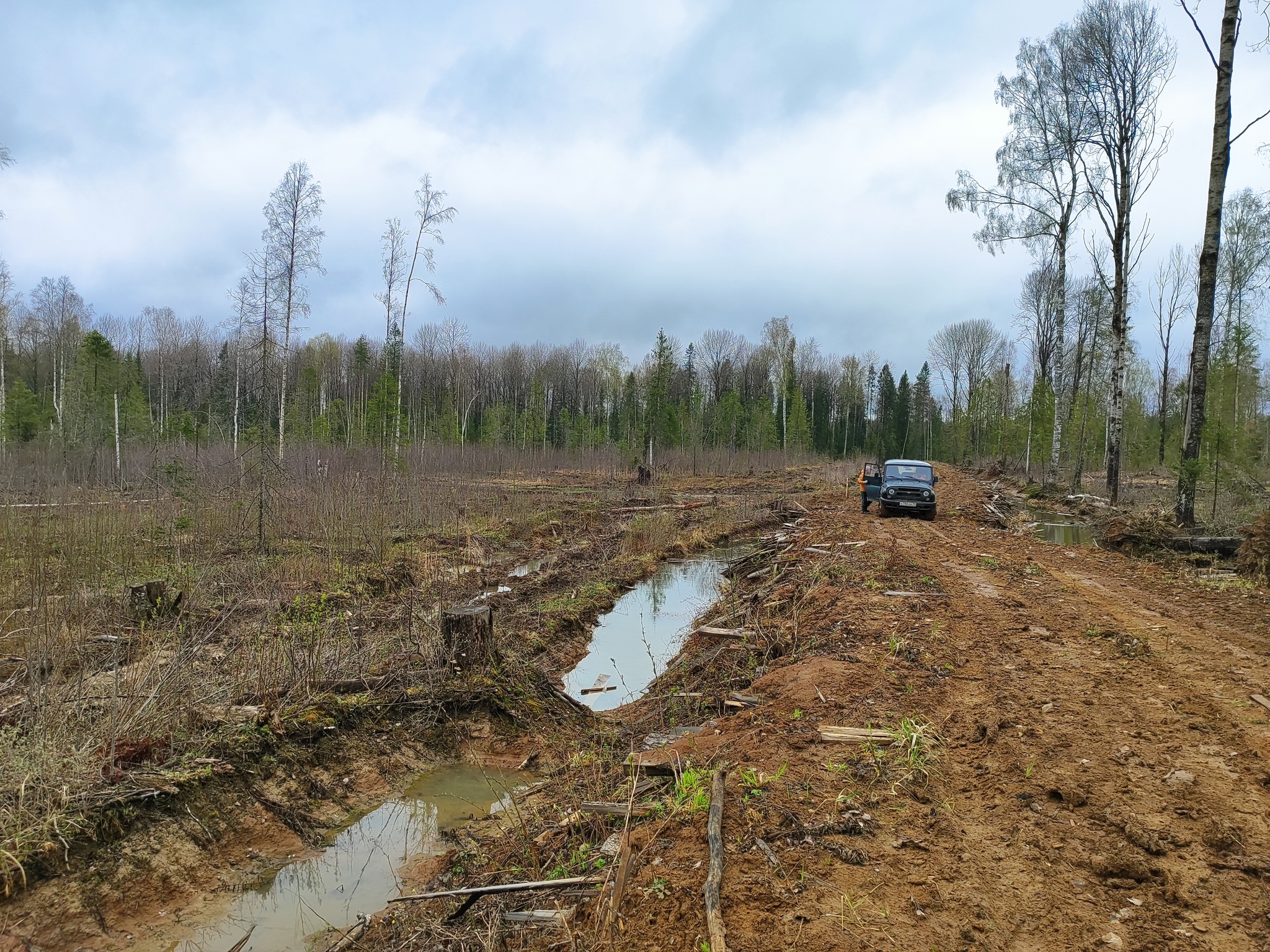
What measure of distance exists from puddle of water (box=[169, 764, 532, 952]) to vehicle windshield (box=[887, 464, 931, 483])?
17.5 meters

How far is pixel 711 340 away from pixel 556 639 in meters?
80.6

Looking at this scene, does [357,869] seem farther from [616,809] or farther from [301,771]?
[616,809]

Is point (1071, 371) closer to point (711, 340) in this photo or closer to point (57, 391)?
point (711, 340)

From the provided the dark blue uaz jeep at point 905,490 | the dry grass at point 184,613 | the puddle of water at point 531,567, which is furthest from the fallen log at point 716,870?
the dark blue uaz jeep at point 905,490

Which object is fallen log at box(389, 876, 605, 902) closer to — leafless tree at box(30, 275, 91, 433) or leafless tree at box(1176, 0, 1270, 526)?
leafless tree at box(1176, 0, 1270, 526)

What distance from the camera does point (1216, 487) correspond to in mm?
15453

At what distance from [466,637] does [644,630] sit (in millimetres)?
5421

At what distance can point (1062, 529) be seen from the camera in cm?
1972

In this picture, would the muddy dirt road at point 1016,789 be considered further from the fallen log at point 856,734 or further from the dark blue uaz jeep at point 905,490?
the dark blue uaz jeep at point 905,490

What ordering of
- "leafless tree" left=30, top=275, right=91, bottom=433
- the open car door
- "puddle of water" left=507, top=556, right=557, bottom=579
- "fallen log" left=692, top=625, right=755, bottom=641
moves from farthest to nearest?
"leafless tree" left=30, top=275, right=91, bottom=433 → the open car door → "puddle of water" left=507, top=556, right=557, bottom=579 → "fallen log" left=692, top=625, right=755, bottom=641

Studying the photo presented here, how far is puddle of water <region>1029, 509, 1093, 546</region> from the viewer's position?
1706 cm

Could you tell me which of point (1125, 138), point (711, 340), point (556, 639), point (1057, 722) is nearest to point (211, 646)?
point (556, 639)

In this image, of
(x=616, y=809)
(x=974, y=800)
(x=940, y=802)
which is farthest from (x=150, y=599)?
(x=974, y=800)

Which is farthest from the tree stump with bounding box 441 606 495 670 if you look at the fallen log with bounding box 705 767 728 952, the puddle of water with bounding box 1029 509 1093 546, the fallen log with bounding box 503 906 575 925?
the puddle of water with bounding box 1029 509 1093 546
